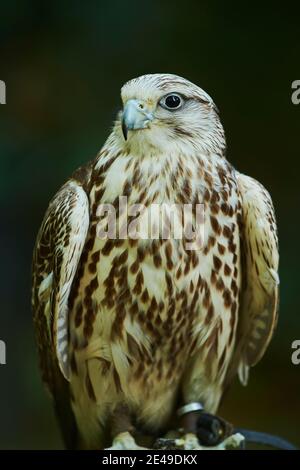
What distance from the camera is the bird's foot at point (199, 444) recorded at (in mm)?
1381

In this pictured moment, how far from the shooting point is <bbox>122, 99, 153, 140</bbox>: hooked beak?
118cm

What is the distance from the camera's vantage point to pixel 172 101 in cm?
122

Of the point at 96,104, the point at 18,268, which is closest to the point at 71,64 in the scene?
the point at 96,104

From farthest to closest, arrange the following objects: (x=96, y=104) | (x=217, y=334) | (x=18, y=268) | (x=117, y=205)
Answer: (x=18, y=268) → (x=96, y=104) → (x=217, y=334) → (x=117, y=205)

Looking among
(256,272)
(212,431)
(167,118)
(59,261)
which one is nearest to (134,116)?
(167,118)

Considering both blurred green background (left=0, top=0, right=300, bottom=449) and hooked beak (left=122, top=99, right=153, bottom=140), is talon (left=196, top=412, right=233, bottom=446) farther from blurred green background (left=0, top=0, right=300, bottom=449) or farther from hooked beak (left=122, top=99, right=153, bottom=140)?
hooked beak (left=122, top=99, right=153, bottom=140)

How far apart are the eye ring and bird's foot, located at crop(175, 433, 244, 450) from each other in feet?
1.82

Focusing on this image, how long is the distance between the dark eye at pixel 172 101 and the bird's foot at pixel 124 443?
1.85ft

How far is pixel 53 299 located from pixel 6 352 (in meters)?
0.52

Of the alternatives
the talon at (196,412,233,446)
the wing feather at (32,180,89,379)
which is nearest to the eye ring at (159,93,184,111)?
the wing feather at (32,180,89,379)

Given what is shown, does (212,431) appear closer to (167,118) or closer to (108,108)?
(167,118)

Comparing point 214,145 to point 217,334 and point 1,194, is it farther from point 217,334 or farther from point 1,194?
point 1,194

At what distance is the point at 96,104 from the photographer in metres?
1.63

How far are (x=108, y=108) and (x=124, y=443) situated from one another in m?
0.62
